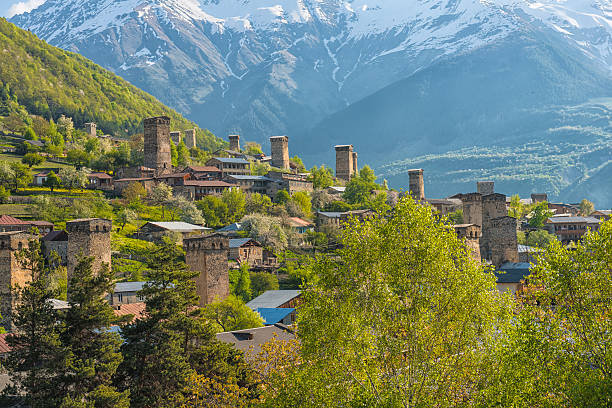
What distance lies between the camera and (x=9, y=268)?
6825cm

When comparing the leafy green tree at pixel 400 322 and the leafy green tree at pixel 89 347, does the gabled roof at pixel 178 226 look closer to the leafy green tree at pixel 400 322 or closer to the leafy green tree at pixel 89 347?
the leafy green tree at pixel 89 347

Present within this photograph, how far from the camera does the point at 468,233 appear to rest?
282 ft

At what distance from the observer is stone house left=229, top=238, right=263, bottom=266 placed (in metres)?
92.1

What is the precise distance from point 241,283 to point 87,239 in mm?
17402

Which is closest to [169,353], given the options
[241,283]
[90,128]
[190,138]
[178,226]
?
[241,283]

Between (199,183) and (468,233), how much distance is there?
1839 inches

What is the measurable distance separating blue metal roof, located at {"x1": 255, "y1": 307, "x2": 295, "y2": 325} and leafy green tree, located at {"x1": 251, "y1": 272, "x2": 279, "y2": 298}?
41.5 ft

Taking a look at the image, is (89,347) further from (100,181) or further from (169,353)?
(100,181)

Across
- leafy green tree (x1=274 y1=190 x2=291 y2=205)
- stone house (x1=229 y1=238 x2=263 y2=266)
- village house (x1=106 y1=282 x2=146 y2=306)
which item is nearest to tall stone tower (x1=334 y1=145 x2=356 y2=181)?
leafy green tree (x1=274 y1=190 x2=291 y2=205)

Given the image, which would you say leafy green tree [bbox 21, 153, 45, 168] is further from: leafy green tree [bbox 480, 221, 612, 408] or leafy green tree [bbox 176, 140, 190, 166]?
leafy green tree [bbox 480, 221, 612, 408]

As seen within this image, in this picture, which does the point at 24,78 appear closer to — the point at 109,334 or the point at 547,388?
the point at 109,334

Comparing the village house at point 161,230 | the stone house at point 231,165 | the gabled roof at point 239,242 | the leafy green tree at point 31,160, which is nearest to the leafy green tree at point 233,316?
the gabled roof at point 239,242

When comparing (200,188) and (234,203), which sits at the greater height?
(200,188)

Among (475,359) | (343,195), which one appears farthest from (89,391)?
(343,195)
